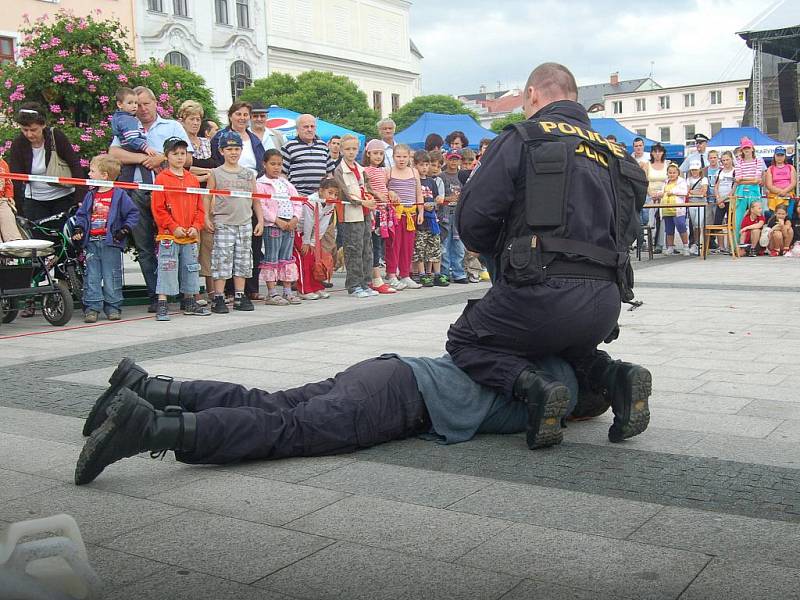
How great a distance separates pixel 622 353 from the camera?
675 centimetres

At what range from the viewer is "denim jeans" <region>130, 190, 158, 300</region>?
9.88m

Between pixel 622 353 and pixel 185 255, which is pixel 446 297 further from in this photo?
pixel 622 353

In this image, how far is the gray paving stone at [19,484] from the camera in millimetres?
3668

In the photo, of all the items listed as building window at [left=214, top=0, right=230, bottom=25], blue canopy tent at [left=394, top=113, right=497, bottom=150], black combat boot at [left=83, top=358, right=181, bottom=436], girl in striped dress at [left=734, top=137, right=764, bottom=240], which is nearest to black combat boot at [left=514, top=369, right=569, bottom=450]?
black combat boot at [left=83, top=358, right=181, bottom=436]

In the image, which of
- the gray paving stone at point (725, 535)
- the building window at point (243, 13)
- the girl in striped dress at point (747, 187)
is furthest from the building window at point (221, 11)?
the gray paving stone at point (725, 535)

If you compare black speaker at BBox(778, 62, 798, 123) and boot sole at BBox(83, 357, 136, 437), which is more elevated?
black speaker at BBox(778, 62, 798, 123)

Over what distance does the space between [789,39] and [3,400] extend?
3240cm

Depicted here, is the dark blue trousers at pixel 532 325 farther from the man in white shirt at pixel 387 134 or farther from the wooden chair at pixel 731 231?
the wooden chair at pixel 731 231

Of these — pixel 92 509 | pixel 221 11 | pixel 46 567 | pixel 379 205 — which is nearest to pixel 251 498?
pixel 92 509

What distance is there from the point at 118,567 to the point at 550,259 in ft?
7.08

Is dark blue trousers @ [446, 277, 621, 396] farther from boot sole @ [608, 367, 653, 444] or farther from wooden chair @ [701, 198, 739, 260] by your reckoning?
wooden chair @ [701, 198, 739, 260]

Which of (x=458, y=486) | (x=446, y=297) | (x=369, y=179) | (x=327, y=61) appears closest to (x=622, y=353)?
(x=458, y=486)

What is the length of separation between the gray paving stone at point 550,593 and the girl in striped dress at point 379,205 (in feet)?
32.1

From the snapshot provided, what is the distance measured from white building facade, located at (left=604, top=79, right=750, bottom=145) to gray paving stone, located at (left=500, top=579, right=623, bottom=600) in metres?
113
